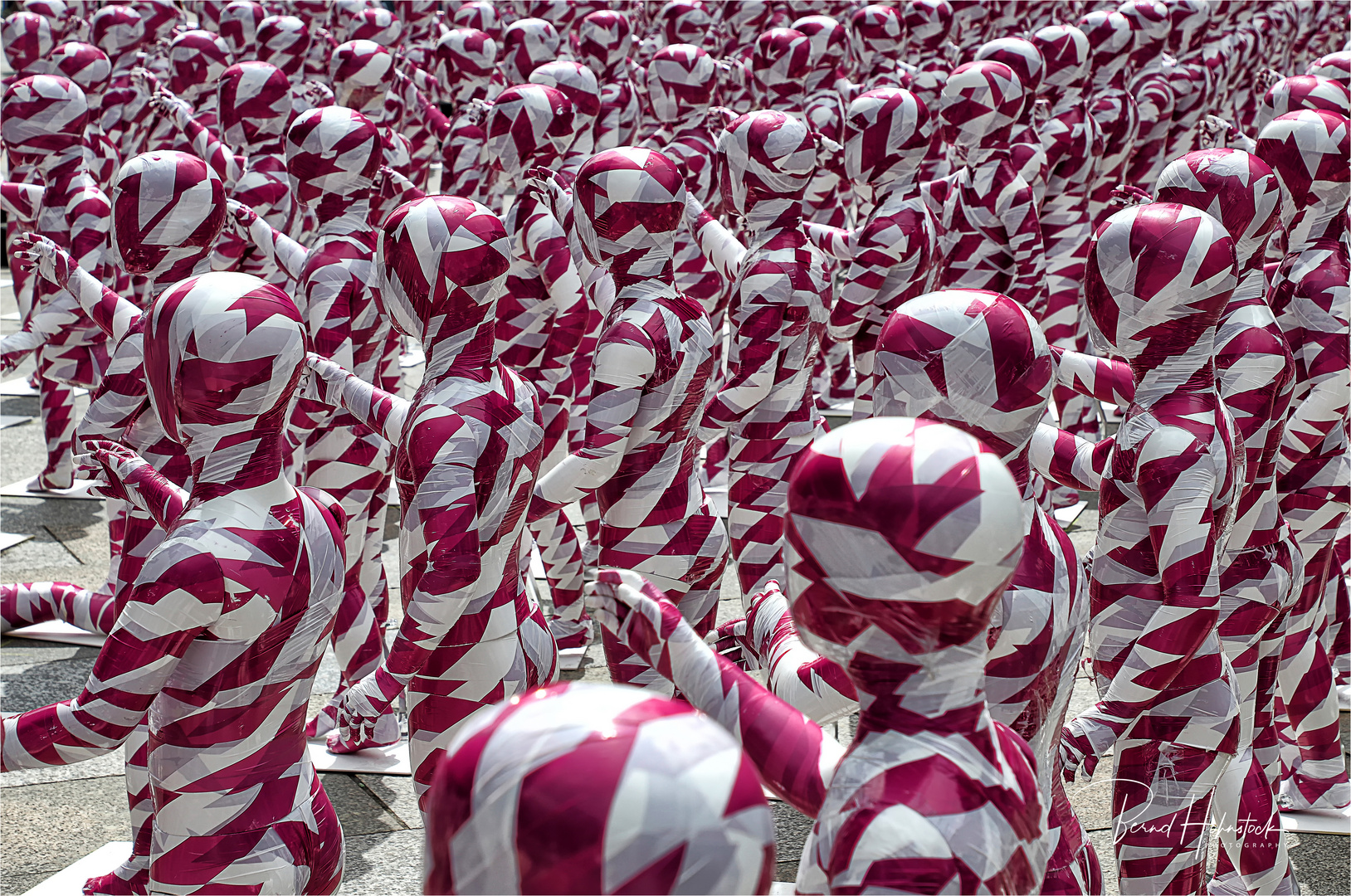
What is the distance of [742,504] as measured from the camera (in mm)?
4492

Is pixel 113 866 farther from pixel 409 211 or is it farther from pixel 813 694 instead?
pixel 813 694

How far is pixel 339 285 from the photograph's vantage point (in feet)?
14.4

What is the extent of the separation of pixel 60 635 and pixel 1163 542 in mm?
3910

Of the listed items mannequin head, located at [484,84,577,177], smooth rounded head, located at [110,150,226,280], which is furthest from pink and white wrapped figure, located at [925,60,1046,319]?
smooth rounded head, located at [110,150,226,280]

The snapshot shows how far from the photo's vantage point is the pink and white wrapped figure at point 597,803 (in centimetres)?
113

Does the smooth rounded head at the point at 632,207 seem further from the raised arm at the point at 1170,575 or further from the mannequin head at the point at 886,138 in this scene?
the mannequin head at the point at 886,138

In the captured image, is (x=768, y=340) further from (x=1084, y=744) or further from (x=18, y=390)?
(x=18, y=390)

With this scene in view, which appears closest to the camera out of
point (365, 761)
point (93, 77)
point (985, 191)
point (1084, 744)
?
point (1084, 744)

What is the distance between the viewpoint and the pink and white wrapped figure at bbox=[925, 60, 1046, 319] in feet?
19.5

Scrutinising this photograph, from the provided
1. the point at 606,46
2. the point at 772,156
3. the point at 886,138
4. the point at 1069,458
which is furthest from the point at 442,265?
the point at 606,46

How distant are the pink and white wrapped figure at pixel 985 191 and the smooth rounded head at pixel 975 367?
3.50m

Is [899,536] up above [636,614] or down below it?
above

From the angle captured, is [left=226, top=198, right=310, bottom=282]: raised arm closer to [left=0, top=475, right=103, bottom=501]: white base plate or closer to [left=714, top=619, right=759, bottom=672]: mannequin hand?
[left=0, top=475, right=103, bottom=501]: white base plate

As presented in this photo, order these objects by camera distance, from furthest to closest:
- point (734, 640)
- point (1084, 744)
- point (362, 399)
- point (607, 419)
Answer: point (607, 419) < point (362, 399) < point (1084, 744) < point (734, 640)
